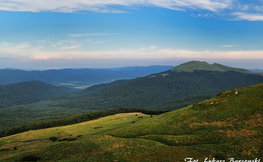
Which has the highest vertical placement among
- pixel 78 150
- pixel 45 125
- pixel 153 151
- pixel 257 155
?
pixel 257 155

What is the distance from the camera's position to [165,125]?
6297 cm

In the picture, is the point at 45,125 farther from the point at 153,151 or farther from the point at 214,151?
the point at 214,151

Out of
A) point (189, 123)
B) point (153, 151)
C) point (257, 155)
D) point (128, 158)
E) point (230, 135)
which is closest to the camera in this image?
point (257, 155)

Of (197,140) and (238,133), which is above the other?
(238,133)

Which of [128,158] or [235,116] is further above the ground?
[235,116]

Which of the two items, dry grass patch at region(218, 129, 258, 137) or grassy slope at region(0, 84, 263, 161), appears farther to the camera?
dry grass patch at region(218, 129, 258, 137)

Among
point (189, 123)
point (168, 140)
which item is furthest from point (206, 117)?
point (168, 140)

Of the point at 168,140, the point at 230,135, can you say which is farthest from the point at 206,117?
the point at 168,140

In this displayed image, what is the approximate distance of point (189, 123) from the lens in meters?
57.9

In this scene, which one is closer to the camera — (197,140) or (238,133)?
(238,133)

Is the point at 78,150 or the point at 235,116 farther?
the point at 235,116

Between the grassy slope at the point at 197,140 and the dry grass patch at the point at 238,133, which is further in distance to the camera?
the dry grass patch at the point at 238,133

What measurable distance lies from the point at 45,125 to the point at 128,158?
134151mm

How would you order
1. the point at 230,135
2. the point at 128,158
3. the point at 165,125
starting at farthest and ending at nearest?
the point at 165,125 → the point at 230,135 → the point at 128,158
